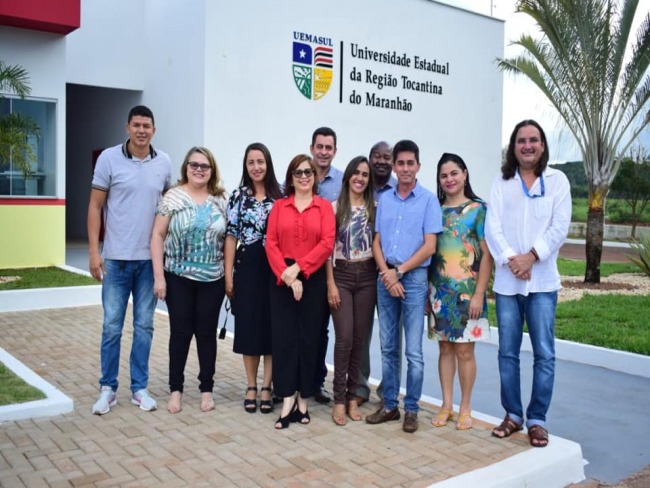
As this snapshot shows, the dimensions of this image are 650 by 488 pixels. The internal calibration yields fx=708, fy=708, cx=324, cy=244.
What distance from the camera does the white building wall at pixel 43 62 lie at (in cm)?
1249

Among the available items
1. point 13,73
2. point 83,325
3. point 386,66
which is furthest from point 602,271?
point 13,73

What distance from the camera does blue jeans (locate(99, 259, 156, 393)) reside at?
5.32 metres

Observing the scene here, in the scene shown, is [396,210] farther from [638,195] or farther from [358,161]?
[638,195]

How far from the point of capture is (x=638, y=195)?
87.5ft

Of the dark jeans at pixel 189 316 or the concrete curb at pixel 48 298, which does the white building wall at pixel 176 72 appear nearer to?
the concrete curb at pixel 48 298

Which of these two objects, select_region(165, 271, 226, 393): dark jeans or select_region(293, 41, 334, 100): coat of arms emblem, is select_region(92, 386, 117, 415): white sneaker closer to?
select_region(165, 271, 226, 393): dark jeans

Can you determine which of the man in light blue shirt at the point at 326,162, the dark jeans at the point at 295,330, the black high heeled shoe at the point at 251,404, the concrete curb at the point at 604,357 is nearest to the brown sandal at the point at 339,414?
the dark jeans at the point at 295,330

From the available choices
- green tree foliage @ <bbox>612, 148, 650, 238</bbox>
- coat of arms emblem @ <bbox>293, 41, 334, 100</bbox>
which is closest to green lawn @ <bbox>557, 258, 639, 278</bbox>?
coat of arms emblem @ <bbox>293, 41, 334, 100</bbox>

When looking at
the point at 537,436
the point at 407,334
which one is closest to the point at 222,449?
the point at 407,334

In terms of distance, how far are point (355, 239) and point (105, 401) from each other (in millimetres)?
2240

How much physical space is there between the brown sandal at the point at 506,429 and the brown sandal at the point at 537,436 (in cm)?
16

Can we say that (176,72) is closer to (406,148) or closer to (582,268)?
(582,268)

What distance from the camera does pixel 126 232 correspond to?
525 centimetres

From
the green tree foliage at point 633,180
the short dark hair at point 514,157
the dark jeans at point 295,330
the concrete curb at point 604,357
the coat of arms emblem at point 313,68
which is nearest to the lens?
the short dark hair at point 514,157
